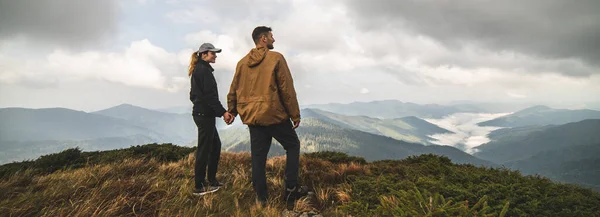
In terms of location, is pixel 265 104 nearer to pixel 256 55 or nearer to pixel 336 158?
pixel 256 55

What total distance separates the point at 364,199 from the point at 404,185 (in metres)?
0.60

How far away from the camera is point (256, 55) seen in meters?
4.37

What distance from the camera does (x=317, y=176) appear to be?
568cm

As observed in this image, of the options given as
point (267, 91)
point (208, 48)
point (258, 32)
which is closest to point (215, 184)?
point (267, 91)

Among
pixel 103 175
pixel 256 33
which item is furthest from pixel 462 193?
pixel 103 175

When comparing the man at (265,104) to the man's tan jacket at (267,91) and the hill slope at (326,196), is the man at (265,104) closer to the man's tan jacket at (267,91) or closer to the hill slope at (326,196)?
the man's tan jacket at (267,91)

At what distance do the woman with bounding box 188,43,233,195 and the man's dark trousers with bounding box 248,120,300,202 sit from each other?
0.65 meters

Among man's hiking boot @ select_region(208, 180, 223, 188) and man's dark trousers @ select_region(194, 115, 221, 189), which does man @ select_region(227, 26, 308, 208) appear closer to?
man's dark trousers @ select_region(194, 115, 221, 189)

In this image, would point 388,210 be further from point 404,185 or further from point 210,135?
point 210,135

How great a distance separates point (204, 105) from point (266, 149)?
1367 mm

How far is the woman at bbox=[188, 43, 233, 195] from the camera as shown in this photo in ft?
15.9

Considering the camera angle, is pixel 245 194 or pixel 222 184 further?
pixel 222 184

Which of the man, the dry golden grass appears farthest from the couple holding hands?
the dry golden grass

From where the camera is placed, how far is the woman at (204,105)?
15.9ft
